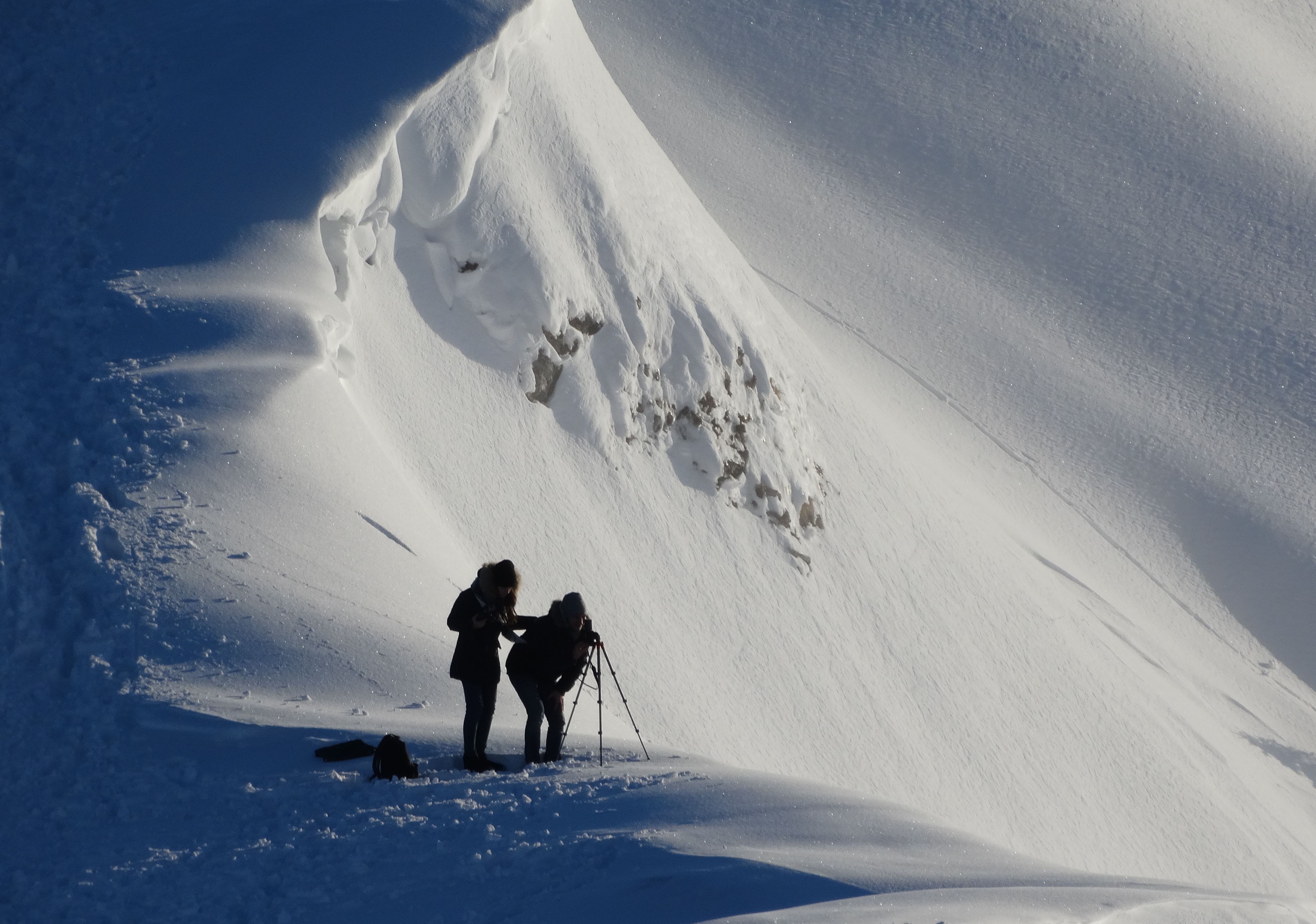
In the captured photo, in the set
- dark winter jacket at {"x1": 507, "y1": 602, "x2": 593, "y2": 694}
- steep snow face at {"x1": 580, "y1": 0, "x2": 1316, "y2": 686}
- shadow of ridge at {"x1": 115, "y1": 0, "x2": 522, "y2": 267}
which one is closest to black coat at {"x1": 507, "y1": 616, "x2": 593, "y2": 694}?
dark winter jacket at {"x1": 507, "y1": 602, "x2": 593, "y2": 694}

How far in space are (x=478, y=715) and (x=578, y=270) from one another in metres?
9.10

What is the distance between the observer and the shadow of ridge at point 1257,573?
22578 millimetres

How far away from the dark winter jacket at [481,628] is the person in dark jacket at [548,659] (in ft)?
0.50

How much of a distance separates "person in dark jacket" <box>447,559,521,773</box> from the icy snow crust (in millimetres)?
300

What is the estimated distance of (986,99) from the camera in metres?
30.9

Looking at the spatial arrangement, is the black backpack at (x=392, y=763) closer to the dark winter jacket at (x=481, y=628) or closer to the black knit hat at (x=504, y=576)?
the dark winter jacket at (x=481, y=628)

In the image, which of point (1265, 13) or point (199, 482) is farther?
point (1265, 13)

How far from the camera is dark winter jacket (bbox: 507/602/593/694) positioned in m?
7.54

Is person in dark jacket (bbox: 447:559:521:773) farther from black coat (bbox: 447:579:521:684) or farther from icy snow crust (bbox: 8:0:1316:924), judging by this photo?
icy snow crust (bbox: 8:0:1316:924)

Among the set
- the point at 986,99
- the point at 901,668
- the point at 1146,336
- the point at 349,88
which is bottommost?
the point at 901,668

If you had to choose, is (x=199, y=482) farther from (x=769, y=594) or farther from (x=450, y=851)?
(x=769, y=594)

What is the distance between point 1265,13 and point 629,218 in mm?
28819

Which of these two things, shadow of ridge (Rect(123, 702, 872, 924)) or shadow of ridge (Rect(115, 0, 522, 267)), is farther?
shadow of ridge (Rect(115, 0, 522, 267))

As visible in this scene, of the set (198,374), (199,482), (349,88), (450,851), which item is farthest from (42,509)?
(349,88)
